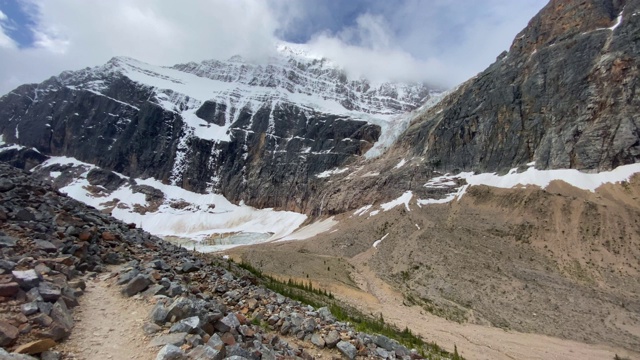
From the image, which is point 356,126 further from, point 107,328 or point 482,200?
point 107,328

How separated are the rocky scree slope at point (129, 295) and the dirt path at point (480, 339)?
17929 millimetres

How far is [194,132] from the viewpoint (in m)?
170

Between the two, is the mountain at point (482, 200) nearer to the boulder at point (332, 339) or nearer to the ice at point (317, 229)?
the ice at point (317, 229)

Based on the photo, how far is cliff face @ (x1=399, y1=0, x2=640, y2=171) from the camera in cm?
5825

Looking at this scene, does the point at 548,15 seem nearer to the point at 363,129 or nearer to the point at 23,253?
the point at 363,129

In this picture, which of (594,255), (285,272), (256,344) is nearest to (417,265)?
(285,272)

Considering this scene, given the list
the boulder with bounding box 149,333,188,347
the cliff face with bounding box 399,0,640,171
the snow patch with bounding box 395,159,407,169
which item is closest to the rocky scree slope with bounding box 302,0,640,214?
the cliff face with bounding box 399,0,640,171

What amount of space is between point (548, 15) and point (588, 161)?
40.9m

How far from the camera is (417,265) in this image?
4709cm

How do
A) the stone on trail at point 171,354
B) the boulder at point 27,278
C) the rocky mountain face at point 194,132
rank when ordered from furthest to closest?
the rocky mountain face at point 194,132
the boulder at point 27,278
the stone on trail at point 171,354

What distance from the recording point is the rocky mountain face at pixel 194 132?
137125 millimetres

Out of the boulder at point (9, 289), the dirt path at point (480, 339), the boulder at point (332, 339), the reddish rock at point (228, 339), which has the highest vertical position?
the boulder at point (9, 289)

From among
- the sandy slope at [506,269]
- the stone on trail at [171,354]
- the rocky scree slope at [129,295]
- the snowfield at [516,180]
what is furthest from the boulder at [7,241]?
the snowfield at [516,180]

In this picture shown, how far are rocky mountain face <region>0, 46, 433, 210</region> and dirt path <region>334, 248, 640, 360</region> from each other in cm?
8946
